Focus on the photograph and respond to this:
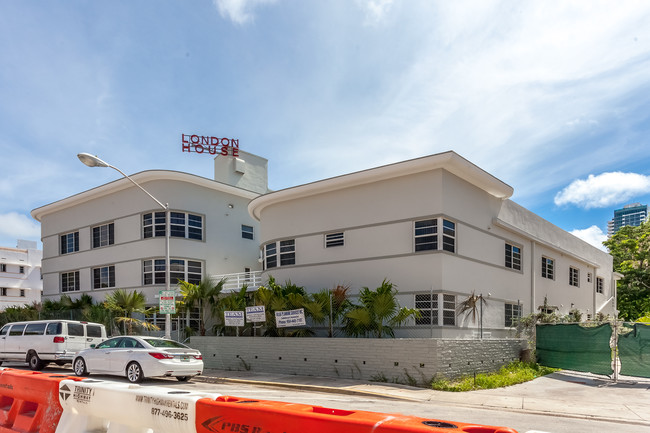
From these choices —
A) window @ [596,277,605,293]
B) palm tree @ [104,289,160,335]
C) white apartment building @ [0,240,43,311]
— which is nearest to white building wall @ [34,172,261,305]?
palm tree @ [104,289,160,335]

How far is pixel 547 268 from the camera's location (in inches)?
1048

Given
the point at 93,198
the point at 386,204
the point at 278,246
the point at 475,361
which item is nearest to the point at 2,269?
the point at 93,198

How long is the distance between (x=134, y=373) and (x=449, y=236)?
37.5ft

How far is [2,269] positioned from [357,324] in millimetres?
60604

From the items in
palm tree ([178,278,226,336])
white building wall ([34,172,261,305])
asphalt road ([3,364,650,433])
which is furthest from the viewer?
white building wall ([34,172,261,305])

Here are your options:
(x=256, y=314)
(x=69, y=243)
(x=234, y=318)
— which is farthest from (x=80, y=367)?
(x=69, y=243)

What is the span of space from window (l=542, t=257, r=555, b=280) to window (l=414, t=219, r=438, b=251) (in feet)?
34.6

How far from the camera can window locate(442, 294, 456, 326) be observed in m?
18.3

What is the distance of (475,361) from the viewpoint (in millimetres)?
16188

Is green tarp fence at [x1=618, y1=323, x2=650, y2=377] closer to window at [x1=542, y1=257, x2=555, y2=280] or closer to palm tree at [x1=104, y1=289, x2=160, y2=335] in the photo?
window at [x1=542, y1=257, x2=555, y2=280]

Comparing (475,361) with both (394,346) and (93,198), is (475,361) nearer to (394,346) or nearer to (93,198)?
(394,346)

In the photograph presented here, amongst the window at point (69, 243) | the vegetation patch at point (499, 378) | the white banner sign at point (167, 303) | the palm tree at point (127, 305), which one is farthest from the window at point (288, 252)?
the window at point (69, 243)

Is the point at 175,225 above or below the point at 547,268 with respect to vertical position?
above

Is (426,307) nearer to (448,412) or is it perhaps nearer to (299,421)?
(448,412)
